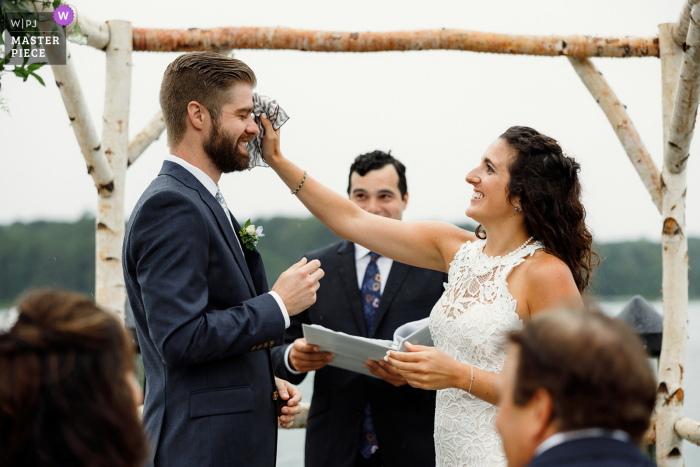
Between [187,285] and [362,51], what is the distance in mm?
2711

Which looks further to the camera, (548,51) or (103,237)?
(548,51)

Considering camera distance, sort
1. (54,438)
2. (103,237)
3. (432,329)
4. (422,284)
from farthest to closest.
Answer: (103,237) < (422,284) < (432,329) < (54,438)

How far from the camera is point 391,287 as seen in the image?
372 cm

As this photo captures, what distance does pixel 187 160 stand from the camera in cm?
248

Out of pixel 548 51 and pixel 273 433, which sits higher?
pixel 548 51

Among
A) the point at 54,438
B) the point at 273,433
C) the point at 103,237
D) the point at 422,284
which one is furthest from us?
the point at 103,237

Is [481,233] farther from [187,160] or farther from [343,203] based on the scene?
[187,160]

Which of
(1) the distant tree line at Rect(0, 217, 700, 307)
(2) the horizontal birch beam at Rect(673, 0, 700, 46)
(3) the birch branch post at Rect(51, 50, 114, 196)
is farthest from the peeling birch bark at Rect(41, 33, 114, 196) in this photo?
(2) the horizontal birch beam at Rect(673, 0, 700, 46)

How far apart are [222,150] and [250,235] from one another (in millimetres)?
366

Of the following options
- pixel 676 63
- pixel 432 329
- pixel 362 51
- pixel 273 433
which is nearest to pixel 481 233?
pixel 432 329

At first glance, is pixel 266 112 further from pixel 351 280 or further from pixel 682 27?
pixel 682 27

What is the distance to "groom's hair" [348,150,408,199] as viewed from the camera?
13.7 feet

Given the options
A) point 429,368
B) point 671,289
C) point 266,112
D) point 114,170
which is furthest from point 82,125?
point 671,289

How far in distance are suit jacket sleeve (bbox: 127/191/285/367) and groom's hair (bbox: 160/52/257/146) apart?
0.43 metres
